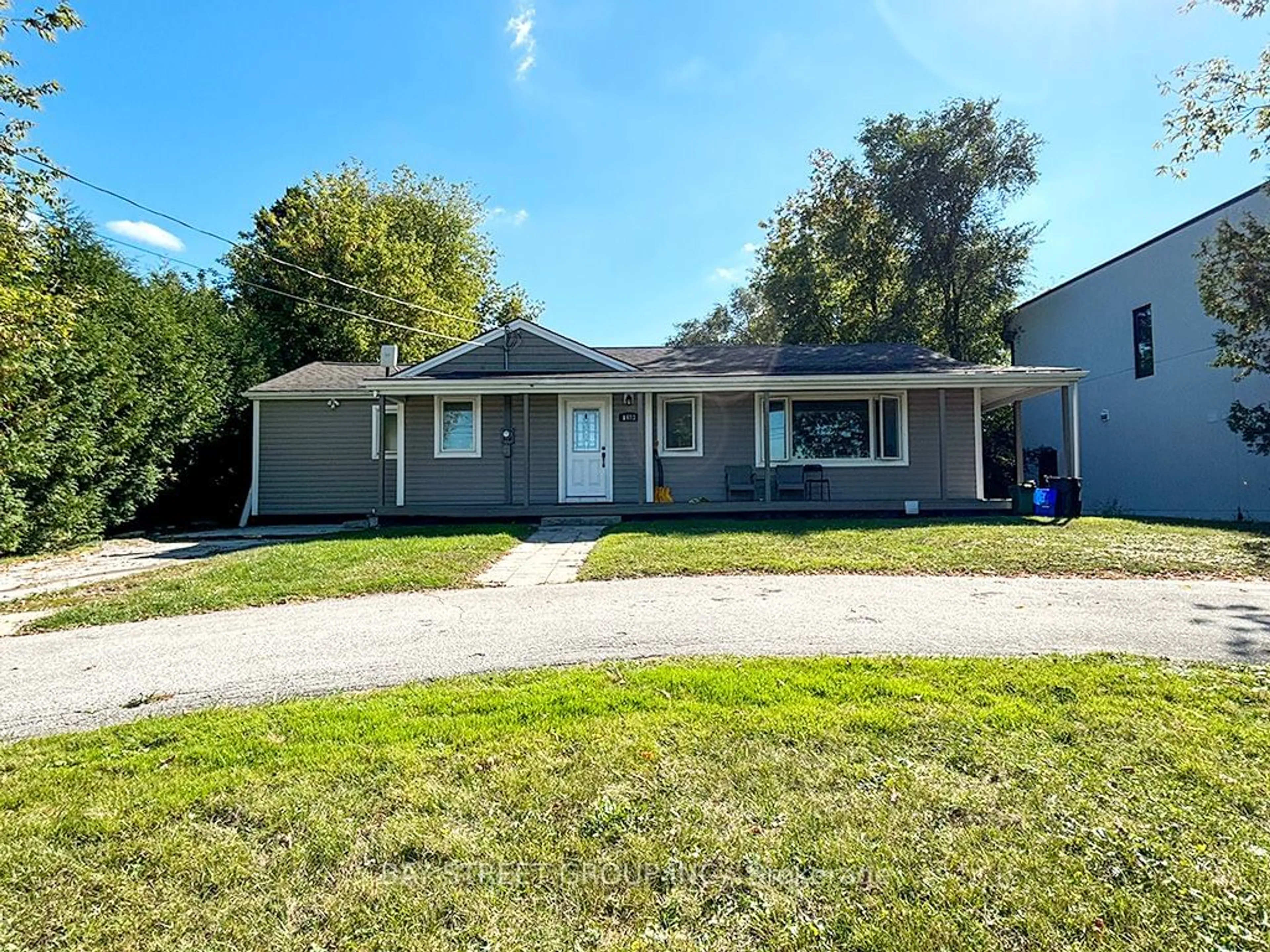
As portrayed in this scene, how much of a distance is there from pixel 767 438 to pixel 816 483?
1.63 metres

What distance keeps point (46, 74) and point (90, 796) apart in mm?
9955

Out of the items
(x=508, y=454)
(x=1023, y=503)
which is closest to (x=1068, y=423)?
(x=1023, y=503)

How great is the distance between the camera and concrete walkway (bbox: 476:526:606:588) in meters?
7.79

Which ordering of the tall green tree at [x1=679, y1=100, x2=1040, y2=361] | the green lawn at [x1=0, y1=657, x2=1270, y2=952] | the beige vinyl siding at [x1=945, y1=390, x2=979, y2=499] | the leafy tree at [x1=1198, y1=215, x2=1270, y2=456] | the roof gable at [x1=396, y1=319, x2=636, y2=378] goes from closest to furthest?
1. the green lawn at [x1=0, y1=657, x2=1270, y2=952]
2. the leafy tree at [x1=1198, y1=215, x2=1270, y2=456]
3. the beige vinyl siding at [x1=945, y1=390, x2=979, y2=499]
4. the roof gable at [x1=396, y1=319, x2=636, y2=378]
5. the tall green tree at [x1=679, y1=100, x2=1040, y2=361]

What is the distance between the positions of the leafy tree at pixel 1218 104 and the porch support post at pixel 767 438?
8.98 metres

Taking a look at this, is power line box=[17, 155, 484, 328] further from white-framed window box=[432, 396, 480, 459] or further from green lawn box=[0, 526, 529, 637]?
white-framed window box=[432, 396, 480, 459]

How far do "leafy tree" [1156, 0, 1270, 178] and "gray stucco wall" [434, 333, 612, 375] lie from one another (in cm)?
1230

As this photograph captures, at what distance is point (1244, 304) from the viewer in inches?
519

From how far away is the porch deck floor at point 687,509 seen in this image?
1292 cm

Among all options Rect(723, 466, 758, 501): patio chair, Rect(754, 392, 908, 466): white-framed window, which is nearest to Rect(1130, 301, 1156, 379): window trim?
Rect(754, 392, 908, 466): white-framed window

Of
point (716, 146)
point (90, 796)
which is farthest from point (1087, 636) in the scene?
point (716, 146)

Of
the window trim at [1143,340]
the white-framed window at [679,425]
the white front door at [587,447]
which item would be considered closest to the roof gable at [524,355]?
the white front door at [587,447]

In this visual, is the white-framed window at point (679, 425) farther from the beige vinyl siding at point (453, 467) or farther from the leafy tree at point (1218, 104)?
the leafy tree at point (1218, 104)

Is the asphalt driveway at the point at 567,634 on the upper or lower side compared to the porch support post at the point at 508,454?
lower
